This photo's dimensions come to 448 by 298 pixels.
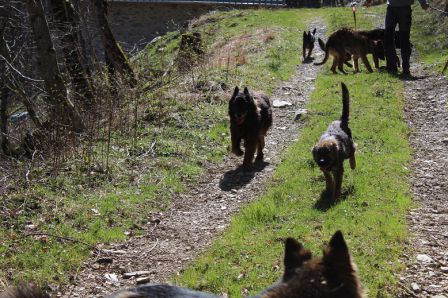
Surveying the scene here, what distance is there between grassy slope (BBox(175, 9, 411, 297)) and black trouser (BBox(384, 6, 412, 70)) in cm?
485

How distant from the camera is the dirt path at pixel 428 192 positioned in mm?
5727

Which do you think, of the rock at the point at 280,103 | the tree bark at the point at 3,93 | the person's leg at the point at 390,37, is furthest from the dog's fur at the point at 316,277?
the person's leg at the point at 390,37

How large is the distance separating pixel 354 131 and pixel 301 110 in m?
2.34

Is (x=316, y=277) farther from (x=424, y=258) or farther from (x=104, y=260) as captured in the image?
(x=104, y=260)

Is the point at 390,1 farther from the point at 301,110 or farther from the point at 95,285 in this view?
the point at 95,285

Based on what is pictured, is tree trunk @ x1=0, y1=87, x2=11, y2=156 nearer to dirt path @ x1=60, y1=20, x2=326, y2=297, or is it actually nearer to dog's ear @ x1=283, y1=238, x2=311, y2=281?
dirt path @ x1=60, y1=20, x2=326, y2=297

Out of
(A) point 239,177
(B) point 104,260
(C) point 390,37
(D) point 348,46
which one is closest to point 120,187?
(A) point 239,177

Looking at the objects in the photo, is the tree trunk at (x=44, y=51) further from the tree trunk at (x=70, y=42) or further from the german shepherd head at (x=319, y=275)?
the german shepherd head at (x=319, y=275)

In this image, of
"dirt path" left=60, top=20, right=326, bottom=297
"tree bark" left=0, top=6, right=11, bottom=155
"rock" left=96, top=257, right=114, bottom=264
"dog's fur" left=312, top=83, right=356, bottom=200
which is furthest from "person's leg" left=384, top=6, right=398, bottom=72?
"rock" left=96, top=257, right=114, bottom=264

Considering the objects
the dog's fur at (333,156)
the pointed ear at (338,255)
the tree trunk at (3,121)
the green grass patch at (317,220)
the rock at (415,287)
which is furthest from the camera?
the tree trunk at (3,121)

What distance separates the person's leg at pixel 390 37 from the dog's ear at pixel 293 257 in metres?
13.4

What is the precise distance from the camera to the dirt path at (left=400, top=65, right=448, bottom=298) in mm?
5727

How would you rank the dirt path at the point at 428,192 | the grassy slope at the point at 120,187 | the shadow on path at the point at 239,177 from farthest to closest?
the shadow on path at the point at 239,177 → the grassy slope at the point at 120,187 → the dirt path at the point at 428,192

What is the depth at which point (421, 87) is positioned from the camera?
1446cm
